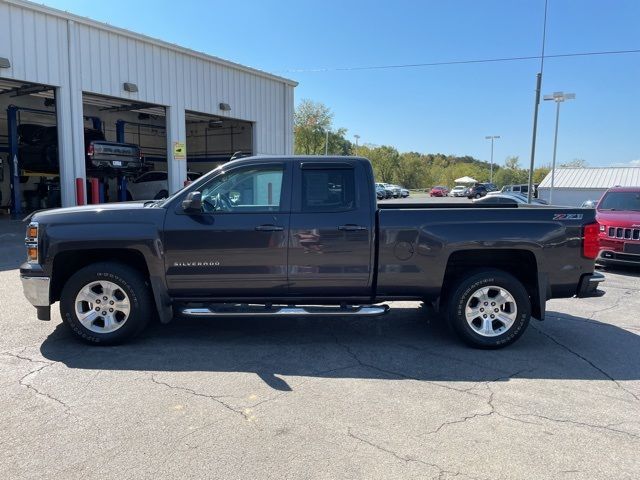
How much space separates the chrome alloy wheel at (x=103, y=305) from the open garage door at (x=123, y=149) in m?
13.5

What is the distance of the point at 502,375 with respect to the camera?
14.9 feet

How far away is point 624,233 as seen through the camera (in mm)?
9367

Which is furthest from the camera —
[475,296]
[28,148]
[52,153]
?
[28,148]

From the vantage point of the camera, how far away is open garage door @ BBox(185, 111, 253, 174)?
86.1ft

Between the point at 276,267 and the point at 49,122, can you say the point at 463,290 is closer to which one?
the point at 276,267

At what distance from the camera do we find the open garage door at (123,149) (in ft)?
61.3

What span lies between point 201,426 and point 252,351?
5.12 ft

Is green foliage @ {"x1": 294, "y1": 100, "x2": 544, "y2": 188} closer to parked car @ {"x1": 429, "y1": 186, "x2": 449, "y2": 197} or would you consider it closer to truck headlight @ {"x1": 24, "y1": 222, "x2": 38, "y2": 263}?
Result: parked car @ {"x1": 429, "y1": 186, "x2": 449, "y2": 197}

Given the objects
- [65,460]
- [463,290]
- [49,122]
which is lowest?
[65,460]

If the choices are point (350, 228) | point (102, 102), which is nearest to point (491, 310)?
point (350, 228)

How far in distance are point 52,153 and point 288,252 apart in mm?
17931

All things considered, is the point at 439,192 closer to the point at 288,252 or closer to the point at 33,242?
the point at 288,252

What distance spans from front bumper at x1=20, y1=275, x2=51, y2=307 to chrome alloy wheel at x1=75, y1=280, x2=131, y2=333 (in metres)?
0.30

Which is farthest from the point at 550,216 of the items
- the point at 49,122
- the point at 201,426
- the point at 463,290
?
the point at 49,122
